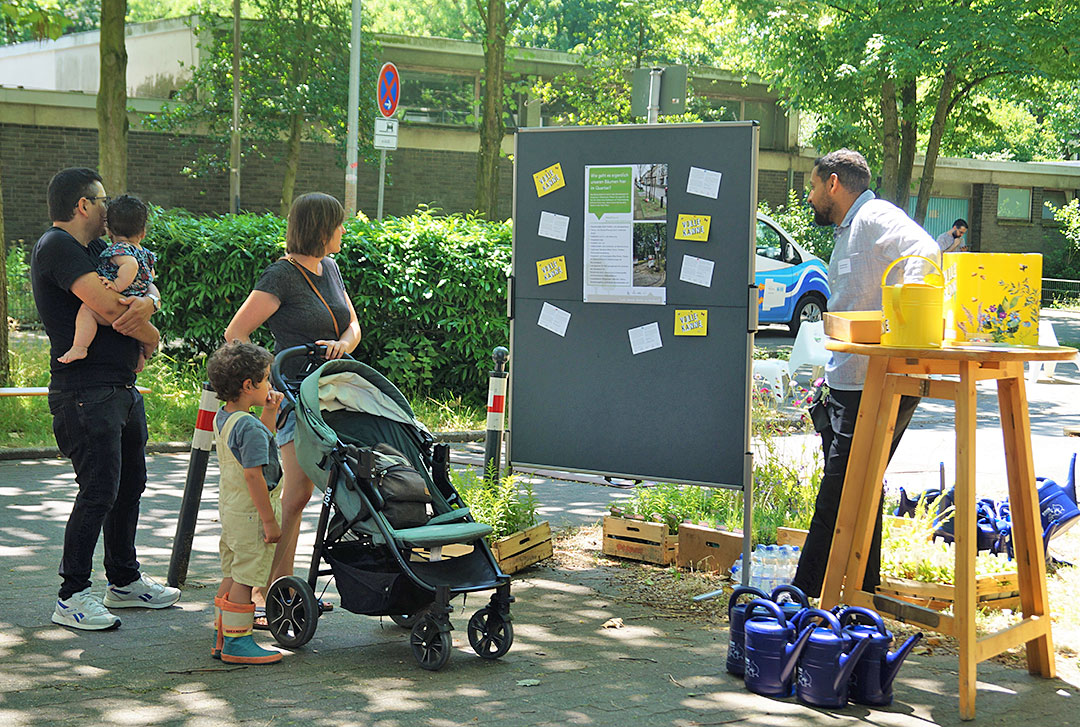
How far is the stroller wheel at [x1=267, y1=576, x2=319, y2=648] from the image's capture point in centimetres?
518

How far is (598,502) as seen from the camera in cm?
897

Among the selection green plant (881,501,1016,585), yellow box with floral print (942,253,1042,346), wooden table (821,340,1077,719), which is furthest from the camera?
green plant (881,501,1016,585)

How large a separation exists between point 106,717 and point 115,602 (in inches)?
60.9

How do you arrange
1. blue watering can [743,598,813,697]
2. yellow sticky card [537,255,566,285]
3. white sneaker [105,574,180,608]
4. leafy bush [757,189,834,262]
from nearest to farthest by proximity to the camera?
blue watering can [743,598,813,697]
white sneaker [105,574,180,608]
yellow sticky card [537,255,566,285]
leafy bush [757,189,834,262]

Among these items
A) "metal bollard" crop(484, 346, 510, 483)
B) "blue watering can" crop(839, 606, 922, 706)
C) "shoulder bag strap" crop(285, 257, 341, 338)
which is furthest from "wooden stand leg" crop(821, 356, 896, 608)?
"metal bollard" crop(484, 346, 510, 483)

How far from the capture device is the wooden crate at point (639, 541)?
695cm

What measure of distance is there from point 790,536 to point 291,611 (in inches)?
115

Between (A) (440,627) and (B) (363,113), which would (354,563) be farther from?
(B) (363,113)

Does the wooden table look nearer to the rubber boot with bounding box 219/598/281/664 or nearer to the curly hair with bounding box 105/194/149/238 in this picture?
the rubber boot with bounding box 219/598/281/664

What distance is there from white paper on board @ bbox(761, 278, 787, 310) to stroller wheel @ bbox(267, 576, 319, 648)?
643 inches

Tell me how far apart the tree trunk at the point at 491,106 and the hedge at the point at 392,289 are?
7.57 metres

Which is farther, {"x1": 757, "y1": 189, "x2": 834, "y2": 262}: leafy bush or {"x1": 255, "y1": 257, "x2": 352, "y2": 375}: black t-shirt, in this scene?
{"x1": 757, "y1": 189, "x2": 834, "y2": 262}: leafy bush

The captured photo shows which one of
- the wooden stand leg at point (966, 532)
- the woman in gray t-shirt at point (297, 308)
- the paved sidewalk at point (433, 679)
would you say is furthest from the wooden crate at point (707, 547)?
the woman in gray t-shirt at point (297, 308)

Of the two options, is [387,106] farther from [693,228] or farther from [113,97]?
[693,228]
